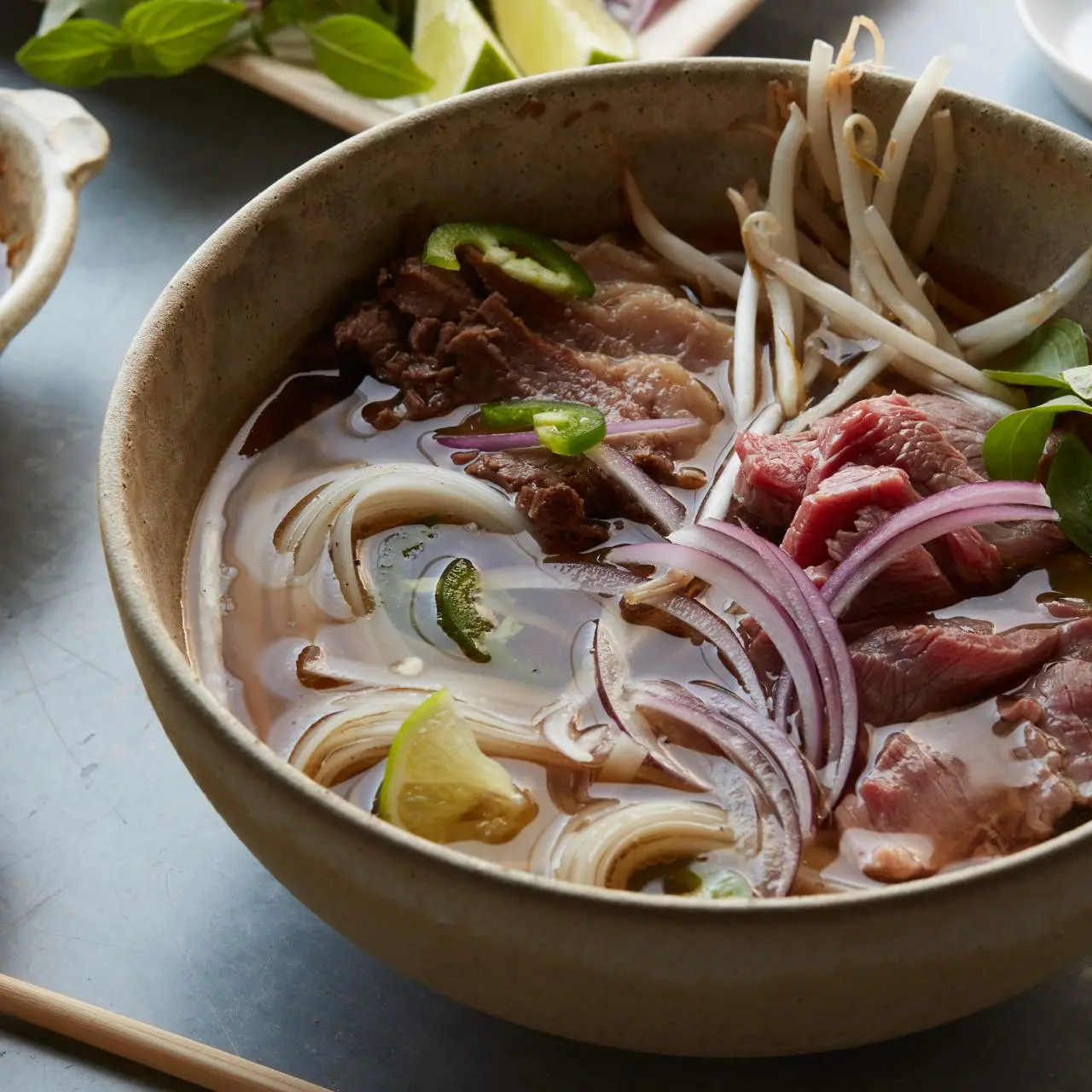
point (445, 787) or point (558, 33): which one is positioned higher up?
point (558, 33)

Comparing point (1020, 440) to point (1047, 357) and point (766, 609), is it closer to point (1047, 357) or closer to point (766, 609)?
point (1047, 357)

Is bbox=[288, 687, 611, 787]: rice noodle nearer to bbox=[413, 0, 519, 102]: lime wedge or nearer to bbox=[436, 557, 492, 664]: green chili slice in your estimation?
bbox=[436, 557, 492, 664]: green chili slice

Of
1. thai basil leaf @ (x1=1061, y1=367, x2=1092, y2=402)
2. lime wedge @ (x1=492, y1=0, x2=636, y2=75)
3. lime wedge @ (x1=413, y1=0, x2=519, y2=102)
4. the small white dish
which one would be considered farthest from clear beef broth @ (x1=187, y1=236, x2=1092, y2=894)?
the small white dish

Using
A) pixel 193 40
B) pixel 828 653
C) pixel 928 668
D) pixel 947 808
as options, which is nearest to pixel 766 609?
pixel 828 653

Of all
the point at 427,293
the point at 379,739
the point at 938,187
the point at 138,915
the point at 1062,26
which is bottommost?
the point at 138,915

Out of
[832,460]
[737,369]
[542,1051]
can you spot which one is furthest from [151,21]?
[542,1051]

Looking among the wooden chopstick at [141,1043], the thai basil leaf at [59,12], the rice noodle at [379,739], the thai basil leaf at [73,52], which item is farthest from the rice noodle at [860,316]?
the thai basil leaf at [59,12]
